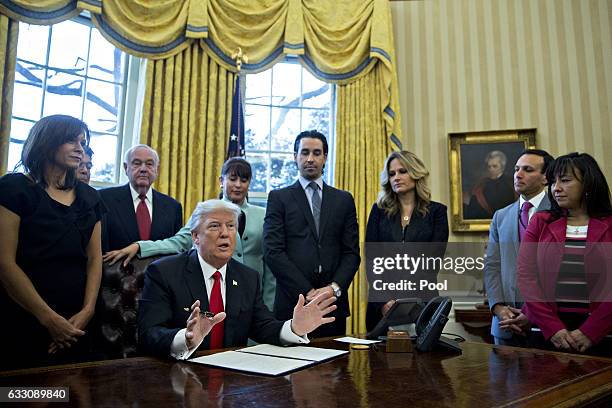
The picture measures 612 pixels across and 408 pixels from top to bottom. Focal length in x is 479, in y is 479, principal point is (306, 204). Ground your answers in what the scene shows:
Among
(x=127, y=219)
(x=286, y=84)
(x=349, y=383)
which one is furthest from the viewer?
(x=286, y=84)

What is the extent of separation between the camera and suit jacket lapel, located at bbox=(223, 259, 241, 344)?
1.91 metres

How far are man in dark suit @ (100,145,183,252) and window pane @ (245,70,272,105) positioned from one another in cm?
230

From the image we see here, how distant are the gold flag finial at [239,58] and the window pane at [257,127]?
1.74 feet

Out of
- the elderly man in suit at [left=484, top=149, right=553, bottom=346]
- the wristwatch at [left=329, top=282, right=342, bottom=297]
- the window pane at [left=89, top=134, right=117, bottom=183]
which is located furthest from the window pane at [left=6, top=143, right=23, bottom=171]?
the elderly man in suit at [left=484, top=149, right=553, bottom=346]

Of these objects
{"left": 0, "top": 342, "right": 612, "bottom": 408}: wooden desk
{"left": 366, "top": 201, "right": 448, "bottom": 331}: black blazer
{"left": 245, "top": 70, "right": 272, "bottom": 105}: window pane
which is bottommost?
{"left": 0, "top": 342, "right": 612, "bottom": 408}: wooden desk

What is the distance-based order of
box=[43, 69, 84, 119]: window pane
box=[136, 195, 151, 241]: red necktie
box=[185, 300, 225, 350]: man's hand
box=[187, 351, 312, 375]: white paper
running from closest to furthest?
box=[187, 351, 312, 375]: white paper → box=[185, 300, 225, 350]: man's hand → box=[136, 195, 151, 241]: red necktie → box=[43, 69, 84, 119]: window pane

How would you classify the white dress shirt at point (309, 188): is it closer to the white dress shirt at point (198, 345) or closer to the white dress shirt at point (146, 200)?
the white dress shirt at point (146, 200)

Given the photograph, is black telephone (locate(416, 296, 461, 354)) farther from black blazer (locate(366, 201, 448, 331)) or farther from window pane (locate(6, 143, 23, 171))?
window pane (locate(6, 143, 23, 171))

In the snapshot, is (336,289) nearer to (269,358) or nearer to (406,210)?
(406,210)

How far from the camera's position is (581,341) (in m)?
2.12

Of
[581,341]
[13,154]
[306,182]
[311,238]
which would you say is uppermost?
[13,154]

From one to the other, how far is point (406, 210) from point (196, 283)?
1563 millimetres

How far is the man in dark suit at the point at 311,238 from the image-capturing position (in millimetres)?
2734

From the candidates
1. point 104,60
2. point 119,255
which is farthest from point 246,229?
point 104,60
